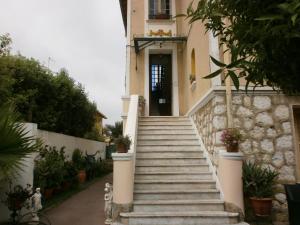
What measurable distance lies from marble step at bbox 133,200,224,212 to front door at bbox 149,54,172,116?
670 centimetres

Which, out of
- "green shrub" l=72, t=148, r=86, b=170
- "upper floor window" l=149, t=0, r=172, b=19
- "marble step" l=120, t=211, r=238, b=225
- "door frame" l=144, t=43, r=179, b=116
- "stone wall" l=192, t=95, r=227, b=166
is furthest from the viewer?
"upper floor window" l=149, t=0, r=172, b=19

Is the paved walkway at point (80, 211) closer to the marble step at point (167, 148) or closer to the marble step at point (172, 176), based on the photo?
the marble step at point (172, 176)

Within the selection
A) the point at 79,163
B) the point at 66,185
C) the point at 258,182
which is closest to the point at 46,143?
the point at 66,185

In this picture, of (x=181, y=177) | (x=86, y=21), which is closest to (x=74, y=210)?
(x=181, y=177)

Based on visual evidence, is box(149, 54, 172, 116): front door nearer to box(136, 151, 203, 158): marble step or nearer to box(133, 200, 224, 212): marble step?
box(136, 151, 203, 158): marble step

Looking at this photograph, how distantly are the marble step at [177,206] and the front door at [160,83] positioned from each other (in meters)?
6.70

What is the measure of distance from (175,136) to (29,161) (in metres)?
3.94

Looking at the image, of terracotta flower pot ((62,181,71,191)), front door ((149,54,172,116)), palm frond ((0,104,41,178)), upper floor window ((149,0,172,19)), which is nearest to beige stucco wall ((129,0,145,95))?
upper floor window ((149,0,172,19))

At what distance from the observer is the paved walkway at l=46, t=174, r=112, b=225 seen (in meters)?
6.13

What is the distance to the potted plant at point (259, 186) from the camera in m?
5.58

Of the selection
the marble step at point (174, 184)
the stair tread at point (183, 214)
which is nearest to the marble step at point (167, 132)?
the marble step at point (174, 184)

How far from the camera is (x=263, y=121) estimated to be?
21.2 feet

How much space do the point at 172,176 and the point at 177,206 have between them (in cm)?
102

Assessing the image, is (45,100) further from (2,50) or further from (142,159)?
(142,159)
